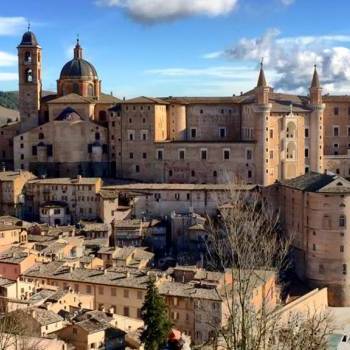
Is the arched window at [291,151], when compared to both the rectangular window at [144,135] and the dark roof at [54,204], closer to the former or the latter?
the rectangular window at [144,135]

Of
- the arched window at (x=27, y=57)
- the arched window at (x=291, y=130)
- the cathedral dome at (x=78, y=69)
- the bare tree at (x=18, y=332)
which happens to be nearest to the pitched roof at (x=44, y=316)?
the bare tree at (x=18, y=332)

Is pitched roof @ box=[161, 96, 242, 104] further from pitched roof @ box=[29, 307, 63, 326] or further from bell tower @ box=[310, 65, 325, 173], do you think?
pitched roof @ box=[29, 307, 63, 326]

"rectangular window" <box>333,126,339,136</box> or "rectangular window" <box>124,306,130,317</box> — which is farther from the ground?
"rectangular window" <box>333,126,339,136</box>

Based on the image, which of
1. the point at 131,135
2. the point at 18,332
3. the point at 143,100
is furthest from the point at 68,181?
the point at 18,332

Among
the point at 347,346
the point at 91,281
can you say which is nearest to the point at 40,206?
the point at 91,281

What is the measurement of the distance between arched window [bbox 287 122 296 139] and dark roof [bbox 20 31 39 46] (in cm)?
1678

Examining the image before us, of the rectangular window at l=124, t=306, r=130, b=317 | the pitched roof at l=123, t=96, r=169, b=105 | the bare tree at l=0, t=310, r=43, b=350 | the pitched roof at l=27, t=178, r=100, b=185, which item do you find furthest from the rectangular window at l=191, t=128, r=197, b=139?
the bare tree at l=0, t=310, r=43, b=350

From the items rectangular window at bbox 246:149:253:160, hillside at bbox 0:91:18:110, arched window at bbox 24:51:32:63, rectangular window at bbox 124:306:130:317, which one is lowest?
rectangular window at bbox 124:306:130:317

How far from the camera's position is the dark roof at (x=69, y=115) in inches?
1716

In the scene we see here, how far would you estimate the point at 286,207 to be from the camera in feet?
122

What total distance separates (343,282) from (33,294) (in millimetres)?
14703

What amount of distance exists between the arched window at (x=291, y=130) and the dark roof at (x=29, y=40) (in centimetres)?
1678

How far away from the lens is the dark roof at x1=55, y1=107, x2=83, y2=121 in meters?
43.6

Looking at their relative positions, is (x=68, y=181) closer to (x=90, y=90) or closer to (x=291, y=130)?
(x=90, y=90)
